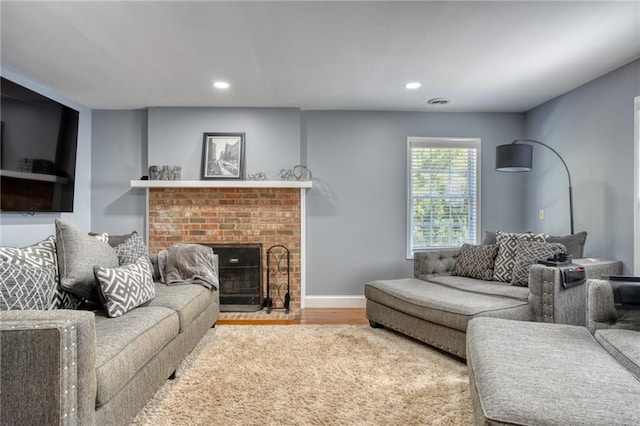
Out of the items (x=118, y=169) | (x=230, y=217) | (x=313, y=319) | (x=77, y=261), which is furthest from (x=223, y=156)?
(x=77, y=261)

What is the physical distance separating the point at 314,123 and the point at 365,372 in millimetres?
2926

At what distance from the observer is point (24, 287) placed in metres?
1.75

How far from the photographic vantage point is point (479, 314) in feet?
8.07

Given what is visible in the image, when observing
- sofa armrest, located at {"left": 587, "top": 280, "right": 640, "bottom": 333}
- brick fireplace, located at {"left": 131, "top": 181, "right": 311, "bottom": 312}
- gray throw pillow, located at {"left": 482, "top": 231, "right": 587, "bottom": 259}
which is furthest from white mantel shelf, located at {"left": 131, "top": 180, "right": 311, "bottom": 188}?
sofa armrest, located at {"left": 587, "top": 280, "right": 640, "bottom": 333}

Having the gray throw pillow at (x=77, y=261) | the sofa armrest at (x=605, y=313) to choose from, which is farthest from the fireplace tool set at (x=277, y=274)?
the sofa armrest at (x=605, y=313)

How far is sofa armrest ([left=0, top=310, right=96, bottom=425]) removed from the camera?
1.23 meters

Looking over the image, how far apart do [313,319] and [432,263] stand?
135cm

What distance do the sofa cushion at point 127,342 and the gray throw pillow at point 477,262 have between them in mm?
2653

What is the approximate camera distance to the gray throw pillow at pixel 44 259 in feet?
6.07

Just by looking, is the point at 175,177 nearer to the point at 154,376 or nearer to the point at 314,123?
the point at 314,123

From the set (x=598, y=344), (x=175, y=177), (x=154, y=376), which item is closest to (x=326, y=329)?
(x=154, y=376)

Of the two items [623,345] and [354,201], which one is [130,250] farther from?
[623,345]

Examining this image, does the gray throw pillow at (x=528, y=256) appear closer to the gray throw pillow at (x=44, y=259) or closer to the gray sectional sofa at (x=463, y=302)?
the gray sectional sofa at (x=463, y=302)

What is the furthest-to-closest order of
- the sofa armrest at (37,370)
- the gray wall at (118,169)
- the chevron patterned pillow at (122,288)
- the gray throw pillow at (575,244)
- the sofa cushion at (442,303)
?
1. the gray wall at (118,169)
2. the gray throw pillow at (575,244)
3. the sofa cushion at (442,303)
4. the chevron patterned pillow at (122,288)
5. the sofa armrest at (37,370)
